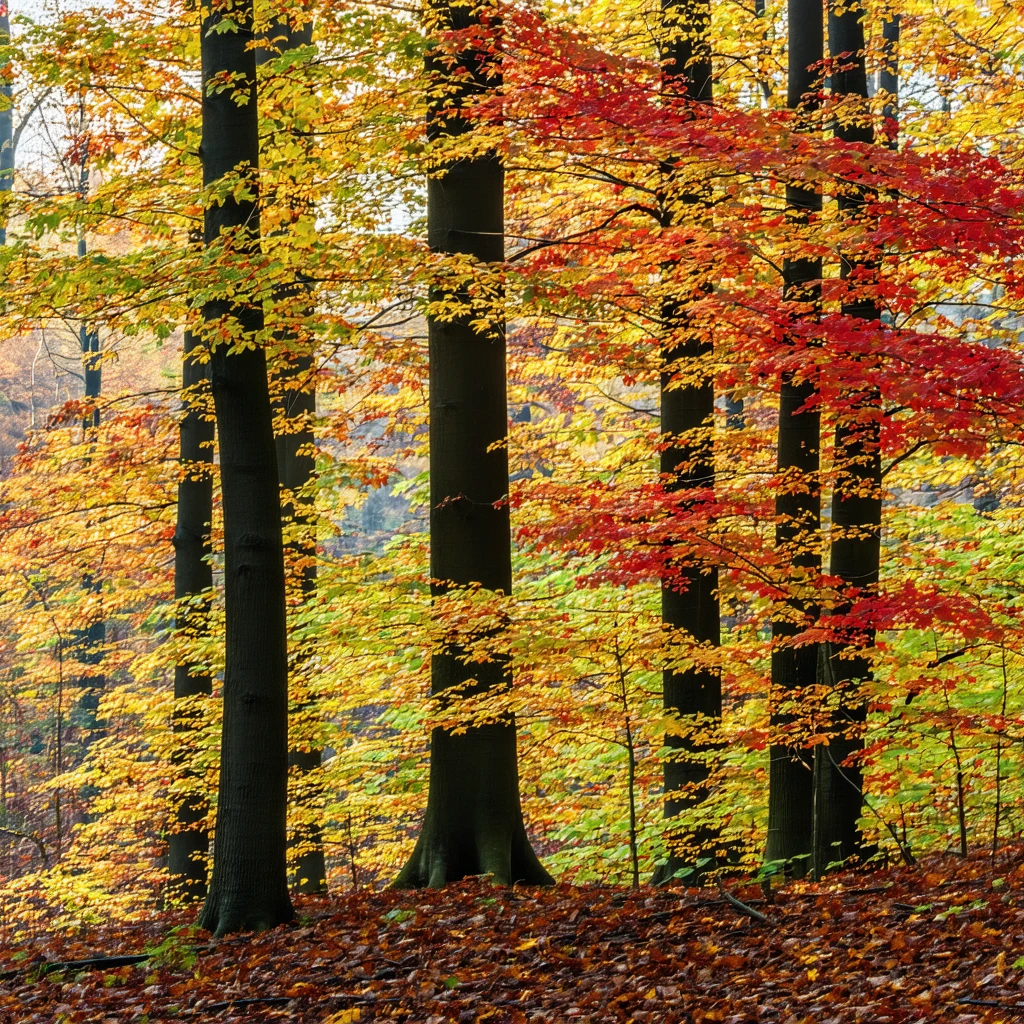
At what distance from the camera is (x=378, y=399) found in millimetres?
12266

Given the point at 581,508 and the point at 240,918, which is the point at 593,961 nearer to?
the point at 240,918

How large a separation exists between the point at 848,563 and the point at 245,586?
4.15 meters

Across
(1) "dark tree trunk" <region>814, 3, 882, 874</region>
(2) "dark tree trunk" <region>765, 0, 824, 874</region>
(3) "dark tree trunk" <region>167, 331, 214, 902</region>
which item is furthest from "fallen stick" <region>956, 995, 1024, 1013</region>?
(3) "dark tree trunk" <region>167, 331, 214, 902</region>

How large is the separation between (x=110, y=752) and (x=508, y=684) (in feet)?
19.0

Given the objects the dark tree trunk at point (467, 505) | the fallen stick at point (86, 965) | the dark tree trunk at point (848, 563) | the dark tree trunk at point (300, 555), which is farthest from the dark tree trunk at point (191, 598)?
the dark tree trunk at point (848, 563)

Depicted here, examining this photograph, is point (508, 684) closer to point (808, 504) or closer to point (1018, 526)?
point (808, 504)

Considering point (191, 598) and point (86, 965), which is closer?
point (86, 965)

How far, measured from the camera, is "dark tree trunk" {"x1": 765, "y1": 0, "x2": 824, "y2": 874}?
7746 mm

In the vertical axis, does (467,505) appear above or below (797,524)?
above

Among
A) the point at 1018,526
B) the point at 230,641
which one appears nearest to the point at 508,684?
the point at 230,641

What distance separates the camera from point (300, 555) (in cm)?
1083

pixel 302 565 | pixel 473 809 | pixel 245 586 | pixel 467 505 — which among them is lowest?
pixel 473 809

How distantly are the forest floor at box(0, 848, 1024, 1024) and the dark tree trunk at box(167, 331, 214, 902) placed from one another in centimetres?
350

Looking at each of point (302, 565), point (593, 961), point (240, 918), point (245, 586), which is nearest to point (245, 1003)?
point (240, 918)
